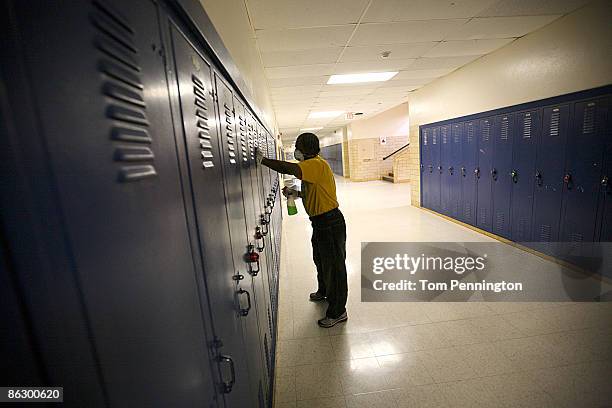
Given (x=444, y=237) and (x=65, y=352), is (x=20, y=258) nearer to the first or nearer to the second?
(x=65, y=352)

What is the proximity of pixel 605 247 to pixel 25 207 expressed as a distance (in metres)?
4.36

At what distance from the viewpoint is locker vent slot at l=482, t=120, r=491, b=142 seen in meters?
4.41

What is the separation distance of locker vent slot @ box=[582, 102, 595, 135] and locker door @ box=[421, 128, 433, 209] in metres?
3.22

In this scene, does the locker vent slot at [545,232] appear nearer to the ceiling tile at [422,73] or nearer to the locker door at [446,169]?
the locker door at [446,169]

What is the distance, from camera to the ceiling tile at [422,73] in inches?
194

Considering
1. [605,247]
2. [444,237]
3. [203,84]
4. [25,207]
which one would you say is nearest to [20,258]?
[25,207]

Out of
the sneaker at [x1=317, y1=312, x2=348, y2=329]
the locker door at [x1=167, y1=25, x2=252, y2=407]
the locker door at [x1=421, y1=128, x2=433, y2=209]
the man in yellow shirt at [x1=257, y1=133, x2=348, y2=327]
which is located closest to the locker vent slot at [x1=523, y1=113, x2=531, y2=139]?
the locker door at [x1=421, y1=128, x2=433, y2=209]

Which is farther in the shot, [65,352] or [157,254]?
[157,254]

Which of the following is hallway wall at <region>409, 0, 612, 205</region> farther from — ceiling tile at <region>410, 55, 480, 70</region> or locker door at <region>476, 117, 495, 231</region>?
locker door at <region>476, 117, 495, 231</region>

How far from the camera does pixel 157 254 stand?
0.53m

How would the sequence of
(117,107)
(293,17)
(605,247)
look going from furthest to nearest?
(605,247), (293,17), (117,107)

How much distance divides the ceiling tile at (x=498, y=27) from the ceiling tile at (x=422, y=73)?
4.51ft

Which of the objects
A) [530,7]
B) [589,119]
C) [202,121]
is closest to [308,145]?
[202,121]

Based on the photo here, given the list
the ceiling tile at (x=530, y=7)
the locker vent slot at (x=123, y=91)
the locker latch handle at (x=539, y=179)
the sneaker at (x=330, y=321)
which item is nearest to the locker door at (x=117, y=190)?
the locker vent slot at (x=123, y=91)
